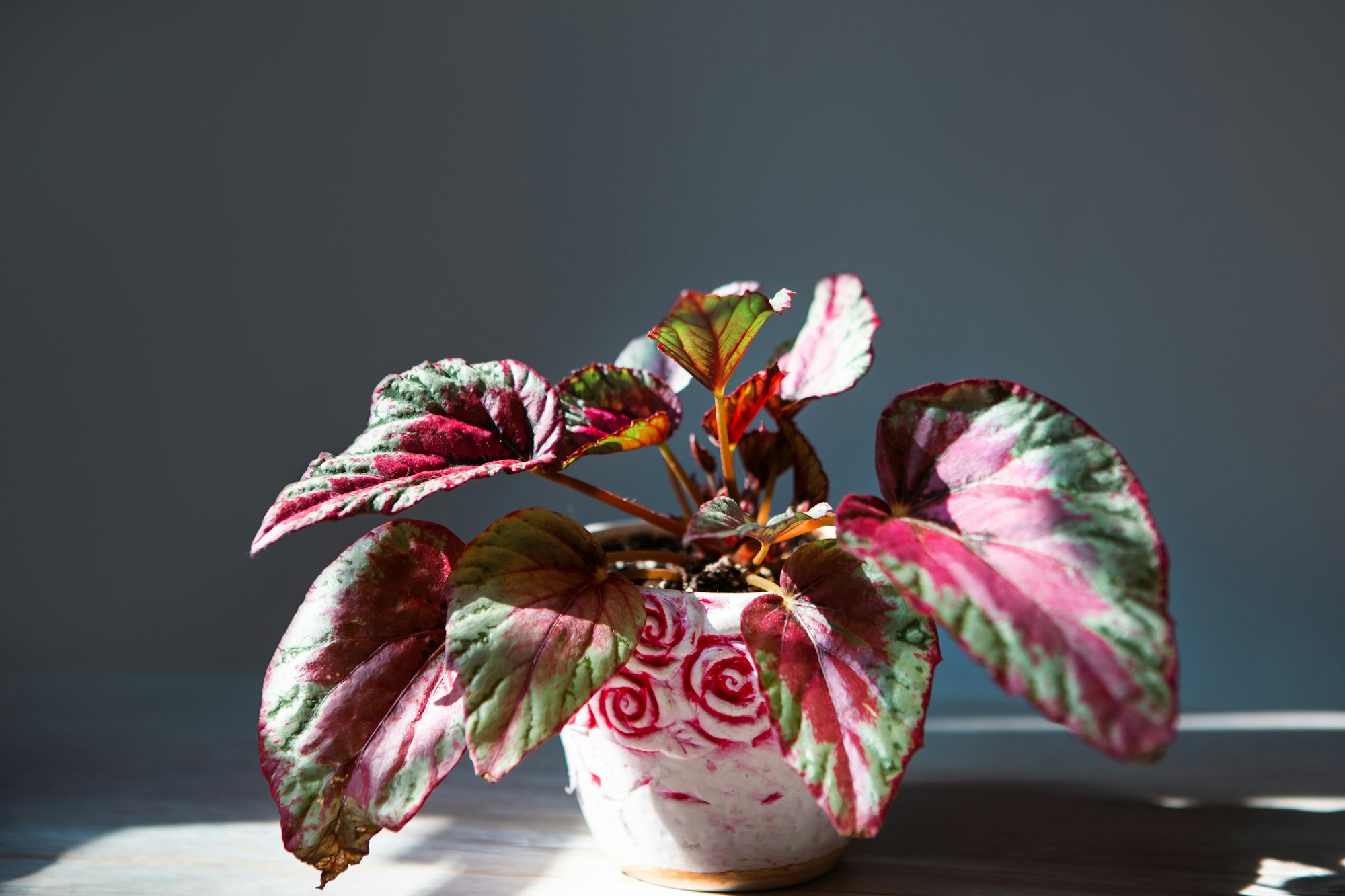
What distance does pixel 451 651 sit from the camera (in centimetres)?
55

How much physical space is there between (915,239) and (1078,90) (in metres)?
0.29

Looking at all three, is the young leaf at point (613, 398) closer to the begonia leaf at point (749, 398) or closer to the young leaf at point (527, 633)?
the begonia leaf at point (749, 398)

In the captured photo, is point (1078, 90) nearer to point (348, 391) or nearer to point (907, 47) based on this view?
point (907, 47)

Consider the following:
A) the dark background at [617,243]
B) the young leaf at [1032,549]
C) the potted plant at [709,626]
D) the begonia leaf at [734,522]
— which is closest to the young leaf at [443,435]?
the potted plant at [709,626]

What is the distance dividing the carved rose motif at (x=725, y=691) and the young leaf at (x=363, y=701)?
0.15 m

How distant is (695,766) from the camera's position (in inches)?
25.6

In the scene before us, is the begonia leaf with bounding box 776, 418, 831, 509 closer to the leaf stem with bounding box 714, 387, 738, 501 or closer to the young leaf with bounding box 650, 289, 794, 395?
the leaf stem with bounding box 714, 387, 738, 501

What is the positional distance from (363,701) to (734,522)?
251 mm

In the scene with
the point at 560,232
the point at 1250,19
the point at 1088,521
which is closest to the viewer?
the point at 1088,521

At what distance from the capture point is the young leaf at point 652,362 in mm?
872

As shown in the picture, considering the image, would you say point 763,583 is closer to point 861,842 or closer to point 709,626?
point 709,626

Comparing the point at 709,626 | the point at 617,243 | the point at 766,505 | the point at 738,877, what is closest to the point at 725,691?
the point at 709,626

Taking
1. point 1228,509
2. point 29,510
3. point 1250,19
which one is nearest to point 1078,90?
point 1250,19

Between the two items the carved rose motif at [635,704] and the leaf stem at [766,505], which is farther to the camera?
the leaf stem at [766,505]
